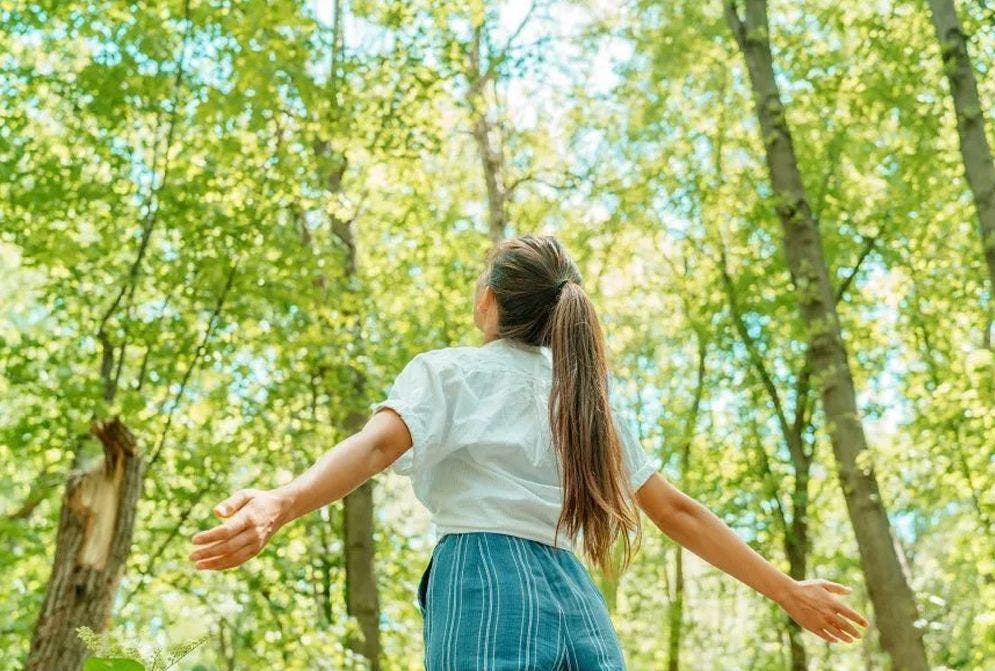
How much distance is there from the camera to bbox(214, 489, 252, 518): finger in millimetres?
1974

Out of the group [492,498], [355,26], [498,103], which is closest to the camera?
[492,498]

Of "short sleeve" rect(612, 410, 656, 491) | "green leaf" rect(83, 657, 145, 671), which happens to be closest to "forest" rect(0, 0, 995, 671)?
"green leaf" rect(83, 657, 145, 671)

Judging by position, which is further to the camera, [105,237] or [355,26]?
[355,26]

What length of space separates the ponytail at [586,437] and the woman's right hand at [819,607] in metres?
0.46

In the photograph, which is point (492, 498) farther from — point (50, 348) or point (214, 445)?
point (50, 348)

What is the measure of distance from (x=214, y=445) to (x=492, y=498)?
8.71 metres

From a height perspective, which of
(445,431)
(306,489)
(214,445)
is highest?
(214,445)

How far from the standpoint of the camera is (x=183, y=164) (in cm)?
950

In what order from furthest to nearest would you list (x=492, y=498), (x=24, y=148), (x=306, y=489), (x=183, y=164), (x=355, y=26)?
(x=355, y=26) < (x=24, y=148) < (x=183, y=164) < (x=492, y=498) < (x=306, y=489)

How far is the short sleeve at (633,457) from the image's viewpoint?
281cm

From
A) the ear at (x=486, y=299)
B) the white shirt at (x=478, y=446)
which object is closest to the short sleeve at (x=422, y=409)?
the white shirt at (x=478, y=446)

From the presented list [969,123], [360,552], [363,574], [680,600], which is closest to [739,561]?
[969,123]

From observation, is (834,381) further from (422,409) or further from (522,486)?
(422,409)

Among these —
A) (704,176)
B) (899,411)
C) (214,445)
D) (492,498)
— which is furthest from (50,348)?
(899,411)
